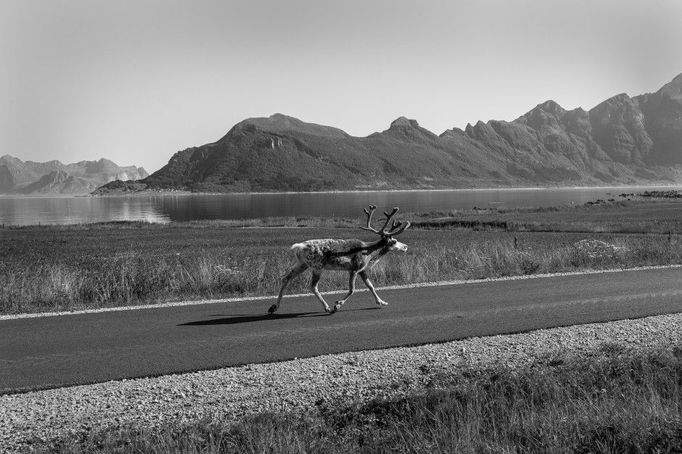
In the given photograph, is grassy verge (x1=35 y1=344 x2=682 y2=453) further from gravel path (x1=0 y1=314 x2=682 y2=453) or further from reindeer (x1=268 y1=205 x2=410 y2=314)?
reindeer (x1=268 y1=205 x2=410 y2=314)

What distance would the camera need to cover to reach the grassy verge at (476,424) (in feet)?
22.9

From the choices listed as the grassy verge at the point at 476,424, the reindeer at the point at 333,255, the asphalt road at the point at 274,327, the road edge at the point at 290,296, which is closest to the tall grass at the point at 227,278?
the road edge at the point at 290,296

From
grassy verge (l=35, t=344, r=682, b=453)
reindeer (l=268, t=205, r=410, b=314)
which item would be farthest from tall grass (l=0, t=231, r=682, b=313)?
grassy verge (l=35, t=344, r=682, b=453)

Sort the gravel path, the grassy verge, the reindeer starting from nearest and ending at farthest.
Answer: the grassy verge
the gravel path
the reindeer

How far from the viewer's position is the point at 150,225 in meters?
80.2

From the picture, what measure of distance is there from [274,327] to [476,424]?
545 centimetres

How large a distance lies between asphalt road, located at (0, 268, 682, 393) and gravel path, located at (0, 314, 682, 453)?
1.55ft

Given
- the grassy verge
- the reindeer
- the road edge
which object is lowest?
the grassy verge

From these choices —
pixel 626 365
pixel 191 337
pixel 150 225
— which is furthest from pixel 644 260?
pixel 150 225

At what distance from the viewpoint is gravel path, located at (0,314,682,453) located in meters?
7.68

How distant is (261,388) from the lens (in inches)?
344

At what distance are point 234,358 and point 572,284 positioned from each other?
11162mm

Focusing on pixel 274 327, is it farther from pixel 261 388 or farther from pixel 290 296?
pixel 290 296

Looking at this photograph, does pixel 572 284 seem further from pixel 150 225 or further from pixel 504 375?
pixel 150 225
